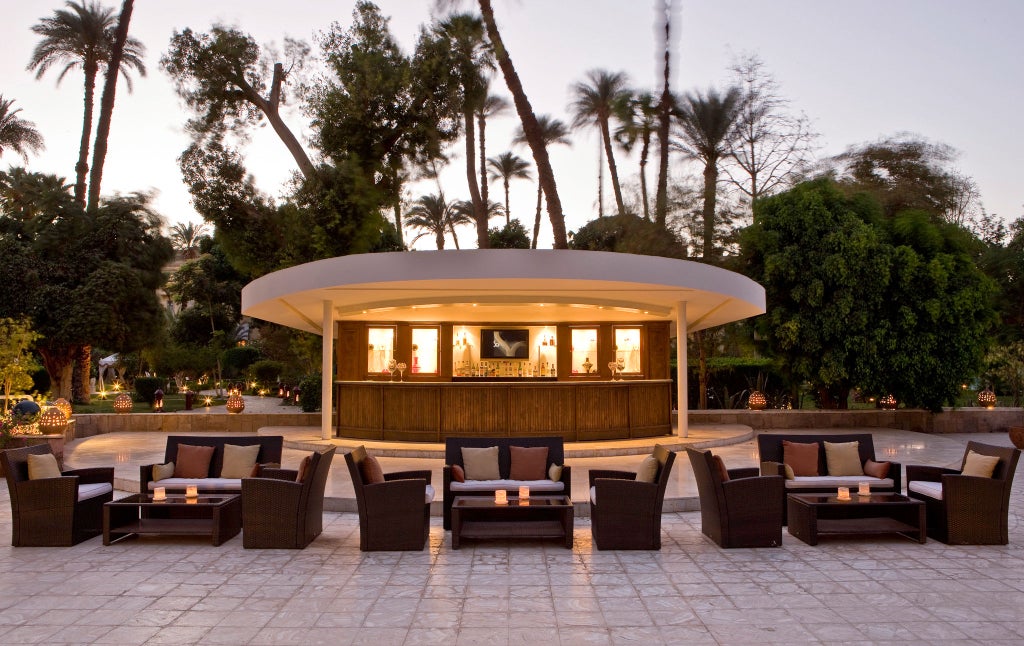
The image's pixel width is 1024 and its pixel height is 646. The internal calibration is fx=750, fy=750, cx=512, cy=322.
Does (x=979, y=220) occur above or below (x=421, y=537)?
above

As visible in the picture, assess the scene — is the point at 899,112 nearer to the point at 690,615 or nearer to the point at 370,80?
the point at 370,80

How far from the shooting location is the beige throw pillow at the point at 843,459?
815cm

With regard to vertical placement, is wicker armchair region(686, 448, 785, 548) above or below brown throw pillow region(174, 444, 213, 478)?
below

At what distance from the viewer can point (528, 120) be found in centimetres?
1906

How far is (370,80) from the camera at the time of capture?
20016mm

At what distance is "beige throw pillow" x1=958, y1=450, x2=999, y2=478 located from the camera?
270 inches

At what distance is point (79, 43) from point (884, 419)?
96.7 feet

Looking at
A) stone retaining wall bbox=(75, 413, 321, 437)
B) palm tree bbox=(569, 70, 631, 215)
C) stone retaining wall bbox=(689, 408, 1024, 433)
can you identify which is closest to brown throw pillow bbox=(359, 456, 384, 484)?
stone retaining wall bbox=(75, 413, 321, 437)

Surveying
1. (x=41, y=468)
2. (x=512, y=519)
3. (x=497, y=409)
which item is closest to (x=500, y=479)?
(x=512, y=519)

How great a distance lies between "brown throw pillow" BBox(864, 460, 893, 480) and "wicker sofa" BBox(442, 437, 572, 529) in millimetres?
3297

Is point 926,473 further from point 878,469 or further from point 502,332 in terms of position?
point 502,332

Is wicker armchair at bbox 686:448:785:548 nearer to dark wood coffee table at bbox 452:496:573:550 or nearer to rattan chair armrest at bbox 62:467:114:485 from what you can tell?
dark wood coffee table at bbox 452:496:573:550

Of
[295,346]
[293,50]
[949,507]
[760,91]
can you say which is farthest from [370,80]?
[949,507]

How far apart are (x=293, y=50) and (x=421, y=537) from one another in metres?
19.0
